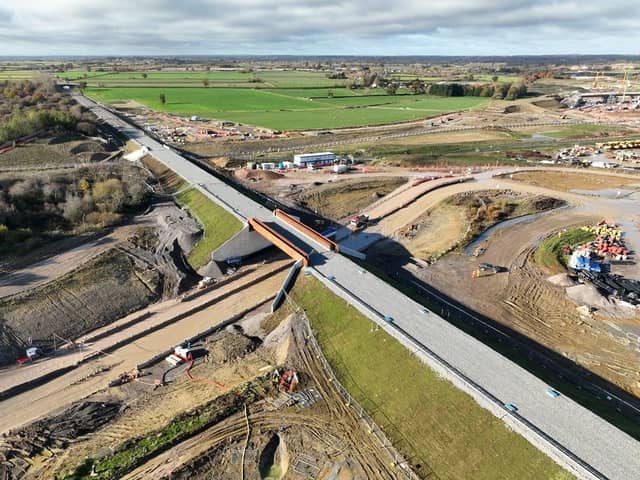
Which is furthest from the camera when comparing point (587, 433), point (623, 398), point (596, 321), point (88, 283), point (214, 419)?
point (88, 283)

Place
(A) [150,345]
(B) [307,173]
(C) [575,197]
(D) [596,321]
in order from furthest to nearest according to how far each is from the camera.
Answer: (B) [307,173], (C) [575,197], (D) [596,321], (A) [150,345]

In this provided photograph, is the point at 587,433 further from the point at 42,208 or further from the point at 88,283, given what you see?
the point at 42,208

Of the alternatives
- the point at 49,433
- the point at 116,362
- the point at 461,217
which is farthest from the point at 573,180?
the point at 49,433

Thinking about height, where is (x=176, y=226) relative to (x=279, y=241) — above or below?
below

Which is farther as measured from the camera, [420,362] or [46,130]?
[46,130]

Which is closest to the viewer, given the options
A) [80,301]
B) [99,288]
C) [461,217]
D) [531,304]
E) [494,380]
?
[494,380]

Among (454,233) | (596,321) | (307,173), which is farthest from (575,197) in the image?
(307,173)

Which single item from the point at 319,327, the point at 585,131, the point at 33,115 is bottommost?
the point at 319,327

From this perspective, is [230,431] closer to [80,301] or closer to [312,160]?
[80,301]
